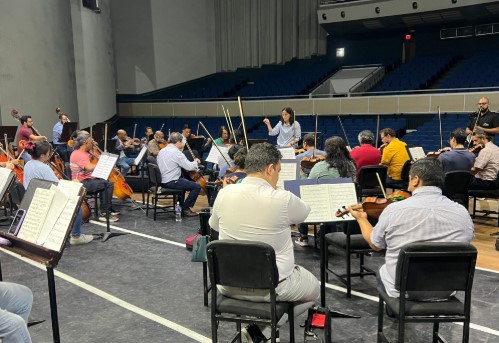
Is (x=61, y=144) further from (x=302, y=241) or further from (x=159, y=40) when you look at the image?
(x=159, y=40)

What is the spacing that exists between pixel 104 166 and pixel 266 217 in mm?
3884

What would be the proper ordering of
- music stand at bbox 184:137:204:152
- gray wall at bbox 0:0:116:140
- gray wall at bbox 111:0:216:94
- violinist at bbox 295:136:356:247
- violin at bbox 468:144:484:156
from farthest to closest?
gray wall at bbox 111:0:216:94 → gray wall at bbox 0:0:116:140 → music stand at bbox 184:137:204:152 → violin at bbox 468:144:484:156 → violinist at bbox 295:136:356:247

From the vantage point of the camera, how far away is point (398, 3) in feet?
45.2

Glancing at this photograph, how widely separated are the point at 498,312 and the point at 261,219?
2.27 m

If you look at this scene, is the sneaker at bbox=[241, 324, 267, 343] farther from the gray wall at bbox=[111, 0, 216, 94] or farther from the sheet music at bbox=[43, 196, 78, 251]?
the gray wall at bbox=[111, 0, 216, 94]

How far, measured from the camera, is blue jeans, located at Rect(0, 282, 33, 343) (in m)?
2.34

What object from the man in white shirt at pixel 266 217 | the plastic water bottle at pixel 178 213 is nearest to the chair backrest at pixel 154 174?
the plastic water bottle at pixel 178 213

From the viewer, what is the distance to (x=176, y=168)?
264 inches

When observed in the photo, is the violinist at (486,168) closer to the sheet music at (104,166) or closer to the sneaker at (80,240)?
the sheet music at (104,166)

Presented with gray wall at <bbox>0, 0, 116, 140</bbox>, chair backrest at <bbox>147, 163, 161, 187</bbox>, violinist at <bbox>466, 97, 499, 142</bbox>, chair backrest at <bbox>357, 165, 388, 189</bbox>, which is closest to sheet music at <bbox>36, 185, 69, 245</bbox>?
chair backrest at <bbox>147, 163, 161, 187</bbox>

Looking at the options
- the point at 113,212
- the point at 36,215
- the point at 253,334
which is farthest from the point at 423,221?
the point at 113,212

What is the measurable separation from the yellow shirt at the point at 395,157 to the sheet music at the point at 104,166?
12.3 feet

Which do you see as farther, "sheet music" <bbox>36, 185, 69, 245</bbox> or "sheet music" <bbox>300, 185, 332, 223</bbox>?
"sheet music" <bbox>300, 185, 332, 223</bbox>

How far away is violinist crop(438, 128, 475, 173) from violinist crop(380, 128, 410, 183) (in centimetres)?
79
